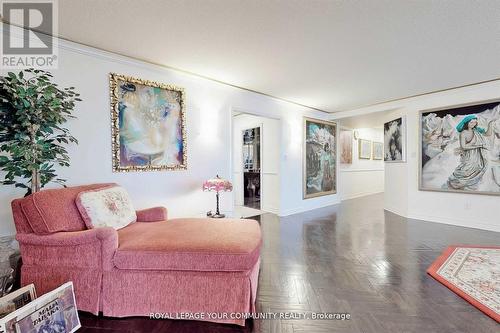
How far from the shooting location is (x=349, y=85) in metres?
3.82

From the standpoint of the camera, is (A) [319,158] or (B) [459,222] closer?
(B) [459,222]

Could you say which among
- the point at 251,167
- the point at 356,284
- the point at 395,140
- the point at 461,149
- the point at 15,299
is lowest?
the point at 356,284

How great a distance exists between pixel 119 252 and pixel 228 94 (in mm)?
2870

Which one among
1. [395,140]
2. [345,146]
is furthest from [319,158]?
[345,146]

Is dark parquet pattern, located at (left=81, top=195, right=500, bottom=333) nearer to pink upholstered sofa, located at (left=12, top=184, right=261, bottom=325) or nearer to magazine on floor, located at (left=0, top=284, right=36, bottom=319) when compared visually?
pink upholstered sofa, located at (left=12, top=184, right=261, bottom=325)

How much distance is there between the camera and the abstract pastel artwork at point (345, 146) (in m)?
6.79

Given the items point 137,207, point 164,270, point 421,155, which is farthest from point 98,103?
point 421,155

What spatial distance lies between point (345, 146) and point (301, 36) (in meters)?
5.27

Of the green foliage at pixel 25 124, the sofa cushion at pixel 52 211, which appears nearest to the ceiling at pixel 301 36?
the green foliage at pixel 25 124

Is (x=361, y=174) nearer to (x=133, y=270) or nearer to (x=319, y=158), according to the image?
(x=319, y=158)

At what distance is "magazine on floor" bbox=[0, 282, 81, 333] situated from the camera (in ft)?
4.08

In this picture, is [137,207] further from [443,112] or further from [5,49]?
[443,112]

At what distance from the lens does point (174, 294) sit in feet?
5.44

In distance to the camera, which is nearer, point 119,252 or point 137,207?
point 119,252
